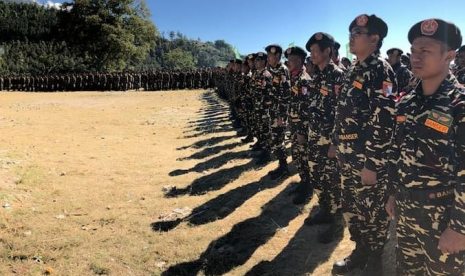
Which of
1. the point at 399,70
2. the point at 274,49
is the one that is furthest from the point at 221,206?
the point at 399,70

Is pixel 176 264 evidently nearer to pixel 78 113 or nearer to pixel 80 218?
pixel 80 218

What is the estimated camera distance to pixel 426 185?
2.06 m

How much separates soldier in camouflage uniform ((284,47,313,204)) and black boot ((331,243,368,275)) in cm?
162

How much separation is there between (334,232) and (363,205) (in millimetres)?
1060

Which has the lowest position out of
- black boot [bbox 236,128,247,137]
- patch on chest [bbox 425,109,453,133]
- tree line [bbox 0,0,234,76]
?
black boot [bbox 236,128,247,137]

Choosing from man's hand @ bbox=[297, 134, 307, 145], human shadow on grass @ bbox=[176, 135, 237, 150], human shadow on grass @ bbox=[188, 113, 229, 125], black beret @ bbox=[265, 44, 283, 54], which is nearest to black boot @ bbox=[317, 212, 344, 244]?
man's hand @ bbox=[297, 134, 307, 145]

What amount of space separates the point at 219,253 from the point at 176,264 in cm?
45

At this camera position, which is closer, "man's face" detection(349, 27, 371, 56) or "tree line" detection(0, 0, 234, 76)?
"man's face" detection(349, 27, 371, 56)

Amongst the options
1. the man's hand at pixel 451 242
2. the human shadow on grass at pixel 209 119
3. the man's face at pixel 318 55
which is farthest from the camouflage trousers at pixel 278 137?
the human shadow on grass at pixel 209 119

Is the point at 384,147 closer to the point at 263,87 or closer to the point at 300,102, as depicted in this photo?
the point at 300,102

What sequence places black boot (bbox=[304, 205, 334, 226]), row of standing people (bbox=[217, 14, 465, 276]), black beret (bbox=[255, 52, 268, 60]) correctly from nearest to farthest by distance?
1. row of standing people (bbox=[217, 14, 465, 276])
2. black boot (bbox=[304, 205, 334, 226])
3. black beret (bbox=[255, 52, 268, 60])

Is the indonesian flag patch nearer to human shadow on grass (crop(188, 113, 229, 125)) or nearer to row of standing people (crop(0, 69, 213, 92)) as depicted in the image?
human shadow on grass (crop(188, 113, 229, 125))

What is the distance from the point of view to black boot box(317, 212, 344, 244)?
12.5 feet

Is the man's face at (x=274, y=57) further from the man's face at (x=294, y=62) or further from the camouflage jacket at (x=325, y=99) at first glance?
the camouflage jacket at (x=325, y=99)
